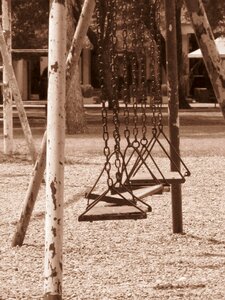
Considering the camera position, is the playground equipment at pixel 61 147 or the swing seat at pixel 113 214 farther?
the swing seat at pixel 113 214

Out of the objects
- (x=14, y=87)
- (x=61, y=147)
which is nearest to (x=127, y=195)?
(x=61, y=147)

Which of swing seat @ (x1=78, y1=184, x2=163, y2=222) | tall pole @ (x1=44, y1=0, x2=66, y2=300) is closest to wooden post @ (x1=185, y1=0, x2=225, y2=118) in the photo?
swing seat @ (x1=78, y1=184, x2=163, y2=222)

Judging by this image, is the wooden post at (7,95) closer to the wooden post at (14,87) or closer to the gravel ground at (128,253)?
the wooden post at (14,87)

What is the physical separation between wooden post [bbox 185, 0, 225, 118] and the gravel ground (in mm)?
1115

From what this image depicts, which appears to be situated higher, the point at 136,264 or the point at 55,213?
the point at 55,213

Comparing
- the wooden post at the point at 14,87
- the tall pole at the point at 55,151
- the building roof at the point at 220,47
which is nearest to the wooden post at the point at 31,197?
the tall pole at the point at 55,151

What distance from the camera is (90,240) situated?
28.7 ft

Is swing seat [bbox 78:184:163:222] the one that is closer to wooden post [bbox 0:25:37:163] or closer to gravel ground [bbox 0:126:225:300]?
gravel ground [bbox 0:126:225:300]

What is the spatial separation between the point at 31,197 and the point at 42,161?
1.02ft

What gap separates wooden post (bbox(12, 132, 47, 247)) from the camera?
798 cm

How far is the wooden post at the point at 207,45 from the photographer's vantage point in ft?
21.6

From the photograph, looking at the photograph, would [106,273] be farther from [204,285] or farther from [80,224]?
[80,224]

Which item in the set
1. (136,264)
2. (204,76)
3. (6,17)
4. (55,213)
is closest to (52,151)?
(55,213)

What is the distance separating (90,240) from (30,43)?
41850mm
